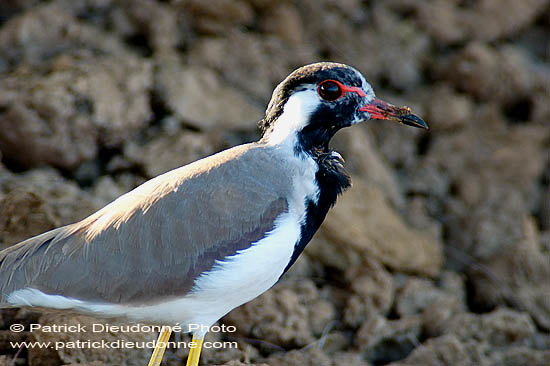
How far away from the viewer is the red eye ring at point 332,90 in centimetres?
345

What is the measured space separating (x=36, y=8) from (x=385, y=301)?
3.44 meters

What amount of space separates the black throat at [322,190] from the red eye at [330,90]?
274 mm

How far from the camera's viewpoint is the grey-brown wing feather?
3.21 m

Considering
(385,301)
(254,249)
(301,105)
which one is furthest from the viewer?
(385,301)

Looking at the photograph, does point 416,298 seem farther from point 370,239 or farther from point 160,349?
point 160,349

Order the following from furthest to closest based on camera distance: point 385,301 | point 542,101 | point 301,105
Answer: point 542,101
point 385,301
point 301,105

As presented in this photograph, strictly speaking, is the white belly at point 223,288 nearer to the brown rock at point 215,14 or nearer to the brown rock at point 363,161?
the brown rock at point 363,161

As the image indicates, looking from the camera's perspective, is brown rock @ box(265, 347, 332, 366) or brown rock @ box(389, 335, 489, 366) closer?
brown rock @ box(265, 347, 332, 366)

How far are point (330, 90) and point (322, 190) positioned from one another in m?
0.50

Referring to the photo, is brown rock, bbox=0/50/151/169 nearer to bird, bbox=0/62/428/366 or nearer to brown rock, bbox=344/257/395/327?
bird, bbox=0/62/428/366

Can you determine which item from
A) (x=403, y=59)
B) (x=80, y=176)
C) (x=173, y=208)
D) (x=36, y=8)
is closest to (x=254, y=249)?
(x=173, y=208)

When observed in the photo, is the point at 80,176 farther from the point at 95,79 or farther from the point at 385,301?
the point at 385,301

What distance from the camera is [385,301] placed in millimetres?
4715

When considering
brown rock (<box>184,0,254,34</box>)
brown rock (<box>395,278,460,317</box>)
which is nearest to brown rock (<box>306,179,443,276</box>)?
brown rock (<box>395,278,460,317</box>)
